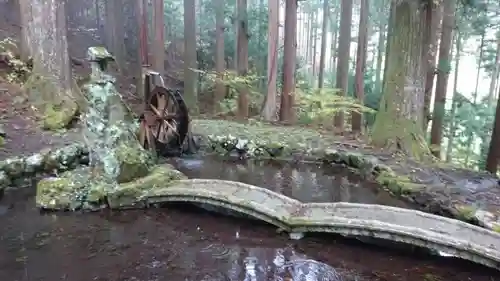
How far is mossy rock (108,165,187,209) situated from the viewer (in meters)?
6.31

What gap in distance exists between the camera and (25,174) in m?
7.15

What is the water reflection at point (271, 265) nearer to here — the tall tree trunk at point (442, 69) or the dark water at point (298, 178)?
the dark water at point (298, 178)

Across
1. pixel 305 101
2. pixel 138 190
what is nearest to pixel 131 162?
pixel 138 190

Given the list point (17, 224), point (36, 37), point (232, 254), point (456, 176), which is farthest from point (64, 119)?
point (456, 176)

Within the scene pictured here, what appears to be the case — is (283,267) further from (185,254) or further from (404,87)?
(404,87)

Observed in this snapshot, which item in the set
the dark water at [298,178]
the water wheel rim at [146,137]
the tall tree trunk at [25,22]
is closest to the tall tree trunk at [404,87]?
the dark water at [298,178]

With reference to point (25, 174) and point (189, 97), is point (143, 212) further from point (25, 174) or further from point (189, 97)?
point (189, 97)

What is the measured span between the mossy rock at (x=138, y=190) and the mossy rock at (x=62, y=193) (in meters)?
0.48

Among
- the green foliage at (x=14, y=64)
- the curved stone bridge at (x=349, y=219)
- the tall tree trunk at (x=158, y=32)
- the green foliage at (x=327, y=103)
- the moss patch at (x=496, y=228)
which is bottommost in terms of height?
the curved stone bridge at (x=349, y=219)

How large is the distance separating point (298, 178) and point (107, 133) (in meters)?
3.45

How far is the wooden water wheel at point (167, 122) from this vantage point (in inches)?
350

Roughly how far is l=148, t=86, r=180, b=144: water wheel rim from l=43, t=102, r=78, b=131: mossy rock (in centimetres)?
205

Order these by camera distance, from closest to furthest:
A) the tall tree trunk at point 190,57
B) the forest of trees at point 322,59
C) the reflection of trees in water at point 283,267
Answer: the reflection of trees in water at point 283,267, the forest of trees at point 322,59, the tall tree trunk at point 190,57

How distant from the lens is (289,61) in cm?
1136
